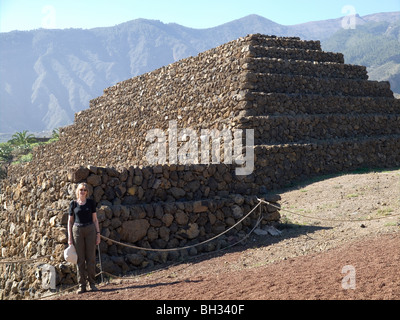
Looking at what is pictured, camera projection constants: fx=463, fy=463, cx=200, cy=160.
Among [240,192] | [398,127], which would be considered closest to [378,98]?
[398,127]

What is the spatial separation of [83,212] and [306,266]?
137 inches

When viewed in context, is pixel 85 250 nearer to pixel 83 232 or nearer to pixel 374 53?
pixel 83 232

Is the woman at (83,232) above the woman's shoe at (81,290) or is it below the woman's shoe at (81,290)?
above

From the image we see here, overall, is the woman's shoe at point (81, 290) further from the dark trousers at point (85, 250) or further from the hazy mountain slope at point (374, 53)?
the hazy mountain slope at point (374, 53)

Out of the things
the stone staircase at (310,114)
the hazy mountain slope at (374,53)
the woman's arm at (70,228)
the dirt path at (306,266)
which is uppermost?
the hazy mountain slope at (374,53)

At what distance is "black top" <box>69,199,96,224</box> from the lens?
22.6ft

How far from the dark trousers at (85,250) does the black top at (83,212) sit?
0.10 meters

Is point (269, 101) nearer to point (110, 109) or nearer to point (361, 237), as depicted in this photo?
point (361, 237)

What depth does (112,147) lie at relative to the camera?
69.4ft

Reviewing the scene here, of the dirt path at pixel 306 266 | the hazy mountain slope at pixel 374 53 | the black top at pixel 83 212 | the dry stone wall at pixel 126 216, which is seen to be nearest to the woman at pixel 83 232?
the black top at pixel 83 212

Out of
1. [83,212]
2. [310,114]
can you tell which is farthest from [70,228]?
[310,114]

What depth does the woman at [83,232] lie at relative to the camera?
22.6 feet

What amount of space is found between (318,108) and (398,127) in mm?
4157

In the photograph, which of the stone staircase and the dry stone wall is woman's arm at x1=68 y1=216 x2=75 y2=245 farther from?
the stone staircase
